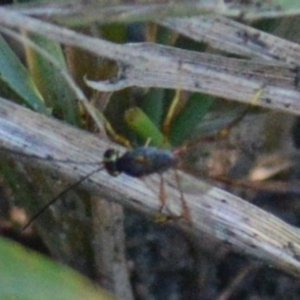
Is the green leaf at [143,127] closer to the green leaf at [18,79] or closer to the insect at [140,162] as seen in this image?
the insect at [140,162]

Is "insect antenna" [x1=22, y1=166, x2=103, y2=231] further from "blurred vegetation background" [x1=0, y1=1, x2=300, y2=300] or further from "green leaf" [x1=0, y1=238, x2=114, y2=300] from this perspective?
"green leaf" [x1=0, y1=238, x2=114, y2=300]

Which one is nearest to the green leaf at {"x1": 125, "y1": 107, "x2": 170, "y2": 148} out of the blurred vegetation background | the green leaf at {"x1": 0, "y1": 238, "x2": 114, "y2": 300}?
the blurred vegetation background

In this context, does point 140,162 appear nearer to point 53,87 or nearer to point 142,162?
point 142,162

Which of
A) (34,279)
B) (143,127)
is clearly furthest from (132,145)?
(34,279)

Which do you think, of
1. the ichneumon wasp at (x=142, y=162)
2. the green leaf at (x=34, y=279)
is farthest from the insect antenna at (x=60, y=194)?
the green leaf at (x=34, y=279)

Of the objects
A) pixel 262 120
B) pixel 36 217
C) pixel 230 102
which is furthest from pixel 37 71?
pixel 262 120

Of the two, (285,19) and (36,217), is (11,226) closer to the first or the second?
(36,217)
